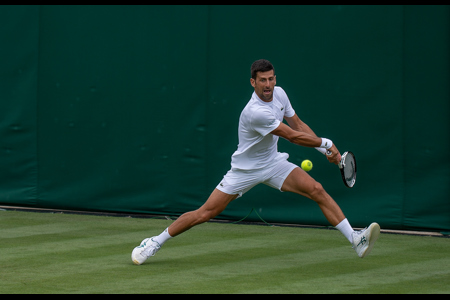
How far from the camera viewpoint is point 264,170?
21.5ft

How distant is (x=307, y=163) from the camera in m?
6.65

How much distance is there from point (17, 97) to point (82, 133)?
3.25 ft


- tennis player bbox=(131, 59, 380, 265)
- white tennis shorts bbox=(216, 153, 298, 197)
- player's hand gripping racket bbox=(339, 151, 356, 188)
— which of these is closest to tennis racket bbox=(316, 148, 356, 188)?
player's hand gripping racket bbox=(339, 151, 356, 188)

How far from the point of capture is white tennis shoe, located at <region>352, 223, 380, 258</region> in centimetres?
621

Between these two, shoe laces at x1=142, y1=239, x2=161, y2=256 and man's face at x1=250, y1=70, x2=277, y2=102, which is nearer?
man's face at x1=250, y1=70, x2=277, y2=102

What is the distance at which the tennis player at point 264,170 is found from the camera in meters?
6.26

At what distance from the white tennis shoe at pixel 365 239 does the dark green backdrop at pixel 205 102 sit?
2.17 m

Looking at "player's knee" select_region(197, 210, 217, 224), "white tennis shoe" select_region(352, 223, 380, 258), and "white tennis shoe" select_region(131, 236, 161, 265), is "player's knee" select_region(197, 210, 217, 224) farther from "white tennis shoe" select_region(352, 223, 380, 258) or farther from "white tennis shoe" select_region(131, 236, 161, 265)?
"white tennis shoe" select_region(352, 223, 380, 258)

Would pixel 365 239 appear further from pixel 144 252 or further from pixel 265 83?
pixel 144 252

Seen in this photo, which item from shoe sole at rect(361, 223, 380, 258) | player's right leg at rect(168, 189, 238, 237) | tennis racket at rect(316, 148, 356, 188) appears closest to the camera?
shoe sole at rect(361, 223, 380, 258)

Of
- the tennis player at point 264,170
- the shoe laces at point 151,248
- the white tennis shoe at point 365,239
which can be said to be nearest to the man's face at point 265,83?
the tennis player at point 264,170

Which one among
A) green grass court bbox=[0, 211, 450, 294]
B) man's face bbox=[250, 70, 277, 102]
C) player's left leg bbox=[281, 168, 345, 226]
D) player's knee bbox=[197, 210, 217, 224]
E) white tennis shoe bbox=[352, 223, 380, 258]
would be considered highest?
man's face bbox=[250, 70, 277, 102]

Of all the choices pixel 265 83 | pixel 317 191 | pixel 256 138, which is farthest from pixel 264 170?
pixel 265 83

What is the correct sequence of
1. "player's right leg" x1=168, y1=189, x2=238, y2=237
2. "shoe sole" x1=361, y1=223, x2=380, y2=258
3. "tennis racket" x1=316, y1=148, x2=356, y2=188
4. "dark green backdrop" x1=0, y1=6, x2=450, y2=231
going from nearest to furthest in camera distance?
1. "shoe sole" x1=361, y1=223, x2=380, y2=258
2. "tennis racket" x1=316, y1=148, x2=356, y2=188
3. "player's right leg" x1=168, y1=189, x2=238, y2=237
4. "dark green backdrop" x1=0, y1=6, x2=450, y2=231
